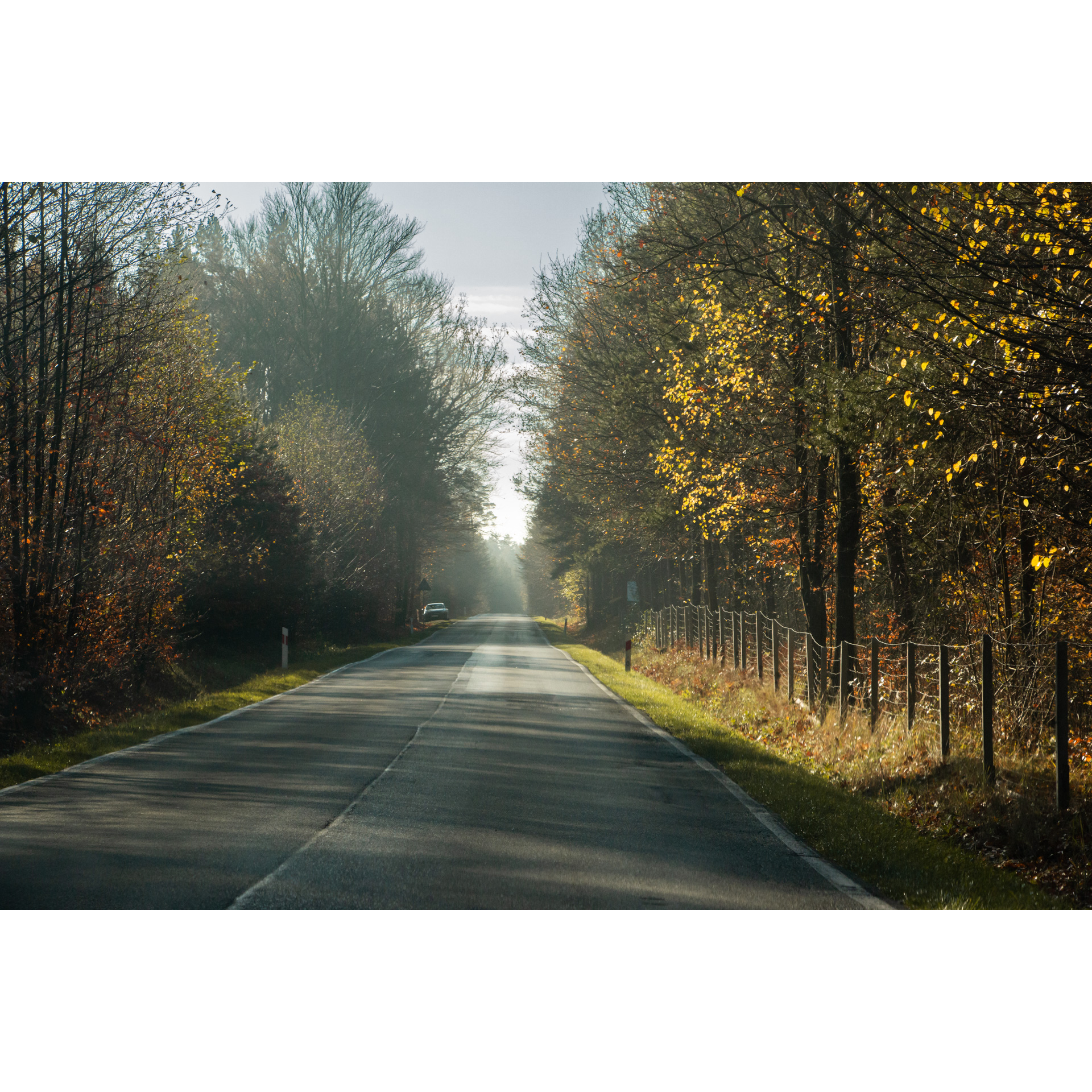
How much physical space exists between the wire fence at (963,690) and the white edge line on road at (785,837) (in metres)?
1.99

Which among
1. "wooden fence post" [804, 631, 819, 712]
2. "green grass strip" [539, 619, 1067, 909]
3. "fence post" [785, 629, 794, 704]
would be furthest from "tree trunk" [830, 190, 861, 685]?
"green grass strip" [539, 619, 1067, 909]

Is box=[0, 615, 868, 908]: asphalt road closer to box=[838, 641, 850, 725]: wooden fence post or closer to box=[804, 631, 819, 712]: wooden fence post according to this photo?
box=[838, 641, 850, 725]: wooden fence post

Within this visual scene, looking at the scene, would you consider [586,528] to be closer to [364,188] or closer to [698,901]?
[364,188]

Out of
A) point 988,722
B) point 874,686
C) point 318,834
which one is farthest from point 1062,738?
point 318,834

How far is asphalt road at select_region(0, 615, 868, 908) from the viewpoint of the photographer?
652 cm

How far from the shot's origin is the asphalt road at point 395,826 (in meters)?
6.52

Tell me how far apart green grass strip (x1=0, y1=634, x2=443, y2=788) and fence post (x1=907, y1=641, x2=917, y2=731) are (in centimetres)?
965

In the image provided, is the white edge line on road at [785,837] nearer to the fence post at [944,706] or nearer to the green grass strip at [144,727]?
the fence post at [944,706]

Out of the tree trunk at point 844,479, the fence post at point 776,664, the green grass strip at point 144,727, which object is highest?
the tree trunk at point 844,479

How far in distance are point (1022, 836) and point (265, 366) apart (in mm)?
45627

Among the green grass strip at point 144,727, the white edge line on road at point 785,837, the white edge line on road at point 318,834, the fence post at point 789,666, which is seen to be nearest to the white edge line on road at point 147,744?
the green grass strip at point 144,727

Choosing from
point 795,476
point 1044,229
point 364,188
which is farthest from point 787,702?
point 364,188

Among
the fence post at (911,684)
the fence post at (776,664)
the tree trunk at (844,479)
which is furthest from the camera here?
the fence post at (776,664)

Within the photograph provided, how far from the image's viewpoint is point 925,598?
648 inches
